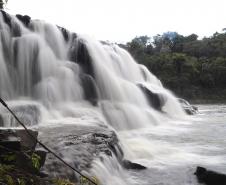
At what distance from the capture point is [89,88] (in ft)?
65.1

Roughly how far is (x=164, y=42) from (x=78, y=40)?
7973cm

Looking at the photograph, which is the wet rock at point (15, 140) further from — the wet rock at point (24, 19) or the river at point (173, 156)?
the wet rock at point (24, 19)

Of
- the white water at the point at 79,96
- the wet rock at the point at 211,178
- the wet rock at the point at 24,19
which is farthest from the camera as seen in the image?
the wet rock at the point at 24,19

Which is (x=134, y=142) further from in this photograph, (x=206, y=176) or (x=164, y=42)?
(x=164, y=42)

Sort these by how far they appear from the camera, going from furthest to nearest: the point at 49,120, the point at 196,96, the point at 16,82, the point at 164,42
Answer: the point at 164,42, the point at 196,96, the point at 16,82, the point at 49,120

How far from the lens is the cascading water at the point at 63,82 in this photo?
56.4 feet

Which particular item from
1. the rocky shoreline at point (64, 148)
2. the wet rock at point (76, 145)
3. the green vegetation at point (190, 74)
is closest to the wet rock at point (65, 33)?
the rocky shoreline at point (64, 148)

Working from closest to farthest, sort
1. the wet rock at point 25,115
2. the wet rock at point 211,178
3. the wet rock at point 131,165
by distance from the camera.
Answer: the wet rock at point 211,178
the wet rock at point 131,165
the wet rock at point 25,115

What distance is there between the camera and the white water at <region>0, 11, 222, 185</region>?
39.6 ft

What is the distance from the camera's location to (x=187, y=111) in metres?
29.7

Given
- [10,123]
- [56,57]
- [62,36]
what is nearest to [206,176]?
[10,123]

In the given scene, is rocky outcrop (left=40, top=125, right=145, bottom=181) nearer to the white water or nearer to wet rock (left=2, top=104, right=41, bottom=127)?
the white water

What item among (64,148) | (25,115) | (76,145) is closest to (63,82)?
(25,115)

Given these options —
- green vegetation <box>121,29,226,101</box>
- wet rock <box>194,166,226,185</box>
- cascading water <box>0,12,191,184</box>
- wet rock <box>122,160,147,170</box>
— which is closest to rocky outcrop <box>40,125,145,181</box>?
wet rock <box>122,160,147,170</box>
